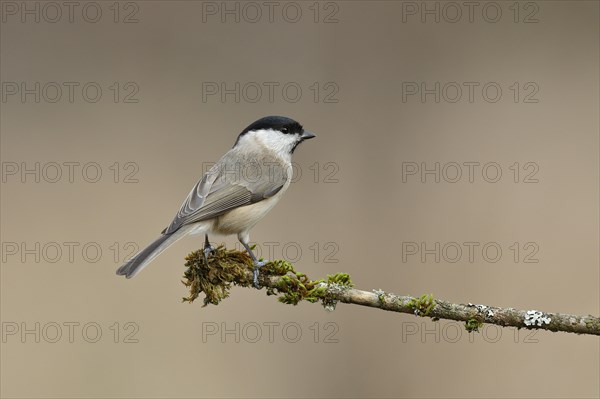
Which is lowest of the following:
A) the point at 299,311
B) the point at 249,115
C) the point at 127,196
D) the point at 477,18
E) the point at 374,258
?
the point at 299,311

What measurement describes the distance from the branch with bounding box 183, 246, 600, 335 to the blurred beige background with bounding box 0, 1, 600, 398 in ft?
4.36

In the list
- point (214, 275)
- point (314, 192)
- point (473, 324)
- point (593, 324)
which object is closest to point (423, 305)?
point (473, 324)

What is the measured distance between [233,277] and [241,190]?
0.62 metres

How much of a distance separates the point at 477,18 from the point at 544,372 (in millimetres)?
2224

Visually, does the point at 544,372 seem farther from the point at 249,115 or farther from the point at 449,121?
the point at 249,115

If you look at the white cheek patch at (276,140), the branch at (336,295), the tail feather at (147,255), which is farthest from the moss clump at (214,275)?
the white cheek patch at (276,140)

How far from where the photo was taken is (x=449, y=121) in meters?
4.19

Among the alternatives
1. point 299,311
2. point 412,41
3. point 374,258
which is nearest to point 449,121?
point 412,41

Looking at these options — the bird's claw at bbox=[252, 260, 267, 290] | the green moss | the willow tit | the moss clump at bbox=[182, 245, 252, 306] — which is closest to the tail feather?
the willow tit

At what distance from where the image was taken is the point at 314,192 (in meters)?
4.04

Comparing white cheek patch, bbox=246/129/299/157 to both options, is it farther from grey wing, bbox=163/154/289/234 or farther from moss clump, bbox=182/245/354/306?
moss clump, bbox=182/245/354/306

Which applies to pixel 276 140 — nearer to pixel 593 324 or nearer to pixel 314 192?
pixel 314 192

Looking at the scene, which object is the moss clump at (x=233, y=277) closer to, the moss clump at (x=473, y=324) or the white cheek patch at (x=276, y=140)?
the moss clump at (x=473, y=324)

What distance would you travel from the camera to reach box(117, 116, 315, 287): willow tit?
2.62m
